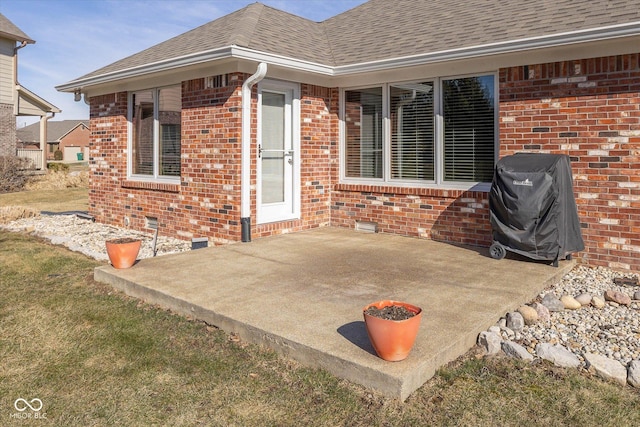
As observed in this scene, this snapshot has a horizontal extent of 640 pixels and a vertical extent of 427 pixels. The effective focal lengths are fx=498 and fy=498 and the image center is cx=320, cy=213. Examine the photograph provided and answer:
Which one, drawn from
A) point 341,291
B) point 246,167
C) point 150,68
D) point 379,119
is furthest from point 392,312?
point 150,68

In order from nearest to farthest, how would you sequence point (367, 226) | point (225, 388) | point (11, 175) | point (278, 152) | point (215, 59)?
1. point (225, 388)
2. point (215, 59)
3. point (278, 152)
4. point (367, 226)
5. point (11, 175)

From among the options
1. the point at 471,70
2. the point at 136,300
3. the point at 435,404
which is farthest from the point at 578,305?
the point at 136,300

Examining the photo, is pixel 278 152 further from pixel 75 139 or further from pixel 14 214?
pixel 75 139

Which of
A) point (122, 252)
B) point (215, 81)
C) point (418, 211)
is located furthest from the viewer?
point (418, 211)

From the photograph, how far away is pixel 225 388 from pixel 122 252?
2.74m

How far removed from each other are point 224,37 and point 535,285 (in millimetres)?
5471

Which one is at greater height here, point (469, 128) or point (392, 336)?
point (469, 128)

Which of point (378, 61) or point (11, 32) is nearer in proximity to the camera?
point (378, 61)

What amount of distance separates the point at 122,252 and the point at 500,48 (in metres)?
4.93

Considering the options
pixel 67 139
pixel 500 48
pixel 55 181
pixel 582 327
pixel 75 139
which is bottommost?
pixel 582 327

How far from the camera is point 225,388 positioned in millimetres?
3035

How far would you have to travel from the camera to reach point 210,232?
7465 mm

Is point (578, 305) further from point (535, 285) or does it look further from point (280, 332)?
point (280, 332)

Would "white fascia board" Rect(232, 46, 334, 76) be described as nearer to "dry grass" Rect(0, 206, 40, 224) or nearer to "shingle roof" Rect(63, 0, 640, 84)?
"shingle roof" Rect(63, 0, 640, 84)
